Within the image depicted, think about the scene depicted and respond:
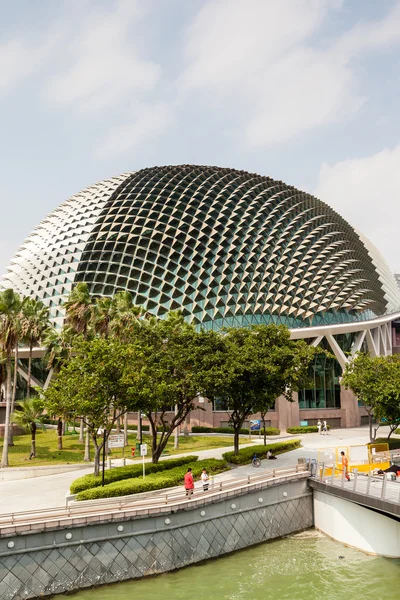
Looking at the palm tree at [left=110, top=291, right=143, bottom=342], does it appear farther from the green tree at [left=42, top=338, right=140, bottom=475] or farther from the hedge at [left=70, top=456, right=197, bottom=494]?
the hedge at [left=70, top=456, right=197, bottom=494]

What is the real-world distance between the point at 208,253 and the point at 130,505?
1962 inches

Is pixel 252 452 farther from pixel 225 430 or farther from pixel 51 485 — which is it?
pixel 225 430

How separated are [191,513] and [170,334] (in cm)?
1375

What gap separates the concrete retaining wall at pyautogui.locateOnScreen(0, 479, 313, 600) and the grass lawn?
16.6m

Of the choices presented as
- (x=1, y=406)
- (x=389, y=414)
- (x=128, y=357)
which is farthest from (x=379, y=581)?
(x=1, y=406)

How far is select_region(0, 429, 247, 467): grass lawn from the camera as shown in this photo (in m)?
36.5

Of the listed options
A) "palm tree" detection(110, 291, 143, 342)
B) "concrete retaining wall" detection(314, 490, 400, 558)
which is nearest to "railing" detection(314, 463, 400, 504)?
"concrete retaining wall" detection(314, 490, 400, 558)

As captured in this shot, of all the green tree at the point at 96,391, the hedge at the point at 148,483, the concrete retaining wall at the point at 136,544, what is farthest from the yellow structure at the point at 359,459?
the green tree at the point at 96,391

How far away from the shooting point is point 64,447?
42969 mm

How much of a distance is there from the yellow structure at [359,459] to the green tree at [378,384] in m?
9.68

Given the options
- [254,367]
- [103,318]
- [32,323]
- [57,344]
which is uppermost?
[32,323]

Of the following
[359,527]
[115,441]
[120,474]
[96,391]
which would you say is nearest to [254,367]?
[115,441]

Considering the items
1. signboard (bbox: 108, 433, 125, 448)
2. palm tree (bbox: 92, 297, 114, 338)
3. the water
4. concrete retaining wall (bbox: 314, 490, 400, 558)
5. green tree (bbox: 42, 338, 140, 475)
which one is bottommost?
the water

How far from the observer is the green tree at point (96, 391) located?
26.2m
